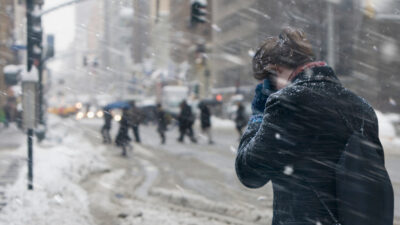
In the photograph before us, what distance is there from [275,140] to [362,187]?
354mm

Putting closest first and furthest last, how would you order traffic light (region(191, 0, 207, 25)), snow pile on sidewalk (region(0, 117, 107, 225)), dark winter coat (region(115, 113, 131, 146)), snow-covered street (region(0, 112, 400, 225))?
snow pile on sidewalk (region(0, 117, 107, 225)) → snow-covered street (region(0, 112, 400, 225)) → dark winter coat (region(115, 113, 131, 146)) → traffic light (region(191, 0, 207, 25))

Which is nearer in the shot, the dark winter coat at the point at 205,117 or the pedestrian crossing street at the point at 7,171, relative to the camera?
the pedestrian crossing street at the point at 7,171

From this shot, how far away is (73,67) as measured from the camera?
198000mm

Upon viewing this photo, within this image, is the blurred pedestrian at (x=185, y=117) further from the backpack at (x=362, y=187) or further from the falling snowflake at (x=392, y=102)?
the backpack at (x=362, y=187)

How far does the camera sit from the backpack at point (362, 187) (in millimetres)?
1650

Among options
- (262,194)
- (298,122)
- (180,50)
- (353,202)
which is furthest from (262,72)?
(180,50)

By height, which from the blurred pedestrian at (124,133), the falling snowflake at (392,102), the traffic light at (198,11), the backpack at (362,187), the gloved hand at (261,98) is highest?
the traffic light at (198,11)

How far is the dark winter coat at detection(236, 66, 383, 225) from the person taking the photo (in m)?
1.74

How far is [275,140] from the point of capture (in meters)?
1.77

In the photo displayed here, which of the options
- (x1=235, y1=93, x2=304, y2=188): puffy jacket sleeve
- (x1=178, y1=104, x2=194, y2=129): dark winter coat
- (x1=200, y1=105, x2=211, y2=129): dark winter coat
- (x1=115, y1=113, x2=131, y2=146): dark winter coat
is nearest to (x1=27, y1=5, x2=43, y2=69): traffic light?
(x1=115, y1=113, x2=131, y2=146): dark winter coat

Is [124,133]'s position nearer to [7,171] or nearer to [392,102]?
[7,171]

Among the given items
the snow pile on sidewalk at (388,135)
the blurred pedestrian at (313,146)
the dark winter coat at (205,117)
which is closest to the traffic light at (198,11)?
the dark winter coat at (205,117)

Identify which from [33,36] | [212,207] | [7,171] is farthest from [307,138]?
[33,36]

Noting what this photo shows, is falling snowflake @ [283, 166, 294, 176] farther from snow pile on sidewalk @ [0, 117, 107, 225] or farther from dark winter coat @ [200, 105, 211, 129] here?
dark winter coat @ [200, 105, 211, 129]
